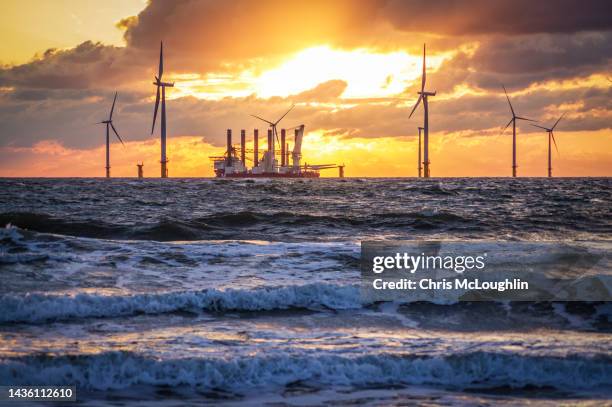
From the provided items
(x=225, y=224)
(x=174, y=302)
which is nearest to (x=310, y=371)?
(x=174, y=302)

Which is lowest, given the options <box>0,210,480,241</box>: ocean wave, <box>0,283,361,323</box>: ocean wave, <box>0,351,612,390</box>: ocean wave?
<box>0,351,612,390</box>: ocean wave

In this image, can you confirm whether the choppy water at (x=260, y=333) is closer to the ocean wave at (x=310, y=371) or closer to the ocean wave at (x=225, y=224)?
the ocean wave at (x=310, y=371)

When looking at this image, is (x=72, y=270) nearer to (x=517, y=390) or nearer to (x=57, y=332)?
(x=57, y=332)

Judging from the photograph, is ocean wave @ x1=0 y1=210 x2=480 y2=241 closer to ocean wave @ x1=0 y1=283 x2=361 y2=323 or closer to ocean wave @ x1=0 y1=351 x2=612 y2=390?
ocean wave @ x1=0 y1=283 x2=361 y2=323

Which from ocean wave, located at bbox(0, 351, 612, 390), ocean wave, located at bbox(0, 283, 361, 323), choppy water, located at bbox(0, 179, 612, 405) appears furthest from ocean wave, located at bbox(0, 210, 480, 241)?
ocean wave, located at bbox(0, 351, 612, 390)

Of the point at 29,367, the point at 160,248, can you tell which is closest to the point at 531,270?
the point at 160,248

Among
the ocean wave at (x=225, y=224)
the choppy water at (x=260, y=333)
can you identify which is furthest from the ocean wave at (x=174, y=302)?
the ocean wave at (x=225, y=224)
